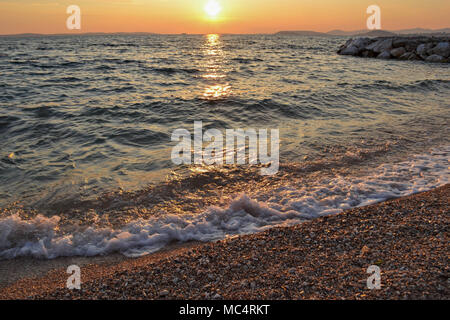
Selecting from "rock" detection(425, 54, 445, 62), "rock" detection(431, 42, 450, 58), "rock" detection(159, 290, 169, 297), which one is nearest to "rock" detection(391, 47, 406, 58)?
"rock" detection(431, 42, 450, 58)

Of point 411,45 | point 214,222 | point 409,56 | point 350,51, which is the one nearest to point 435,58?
point 409,56

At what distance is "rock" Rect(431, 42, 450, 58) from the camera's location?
29089 mm

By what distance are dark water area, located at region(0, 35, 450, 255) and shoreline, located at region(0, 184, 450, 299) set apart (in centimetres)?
83

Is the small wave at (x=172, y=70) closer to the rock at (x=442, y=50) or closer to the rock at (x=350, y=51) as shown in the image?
the rock at (x=350, y=51)

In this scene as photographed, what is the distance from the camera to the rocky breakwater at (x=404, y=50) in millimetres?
29328

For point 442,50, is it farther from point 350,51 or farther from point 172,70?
point 172,70

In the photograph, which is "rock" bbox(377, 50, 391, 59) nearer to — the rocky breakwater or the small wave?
the rocky breakwater

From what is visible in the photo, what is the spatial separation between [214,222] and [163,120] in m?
6.42

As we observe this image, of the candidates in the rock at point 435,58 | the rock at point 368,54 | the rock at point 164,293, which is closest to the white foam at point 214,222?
the rock at point 164,293

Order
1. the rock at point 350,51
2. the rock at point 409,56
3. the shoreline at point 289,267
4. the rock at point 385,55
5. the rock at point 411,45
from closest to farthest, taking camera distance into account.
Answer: the shoreline at point 289,267 → the rock at point 409,56 → the rock at point 411,45 → the rock at point 385,55 → the rock at point 350,51

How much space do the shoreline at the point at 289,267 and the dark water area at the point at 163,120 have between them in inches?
32.8

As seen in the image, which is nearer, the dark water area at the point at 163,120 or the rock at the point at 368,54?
the dark water area at the point at 163,120
